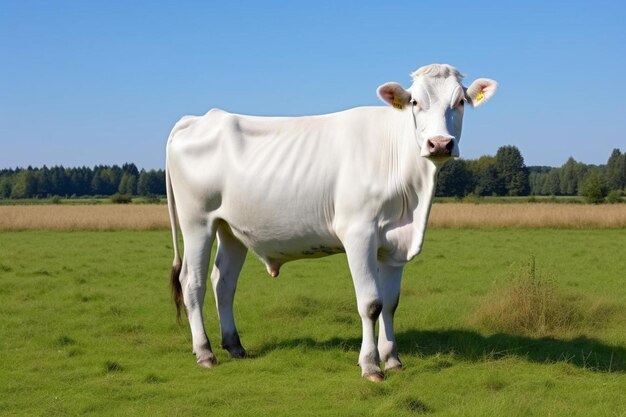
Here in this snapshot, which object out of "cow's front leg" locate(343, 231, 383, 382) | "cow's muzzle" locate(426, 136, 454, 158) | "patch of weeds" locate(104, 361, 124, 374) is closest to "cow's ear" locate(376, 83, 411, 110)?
"cow's muzzle" locate(426, 136, 454, 158)

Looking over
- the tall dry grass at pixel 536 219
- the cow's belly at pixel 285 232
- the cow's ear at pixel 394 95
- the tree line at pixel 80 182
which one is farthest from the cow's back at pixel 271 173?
the tree line at pixel 80 182

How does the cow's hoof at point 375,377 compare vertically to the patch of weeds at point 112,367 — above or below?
above

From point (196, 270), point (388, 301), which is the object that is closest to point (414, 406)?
point (388, 301)

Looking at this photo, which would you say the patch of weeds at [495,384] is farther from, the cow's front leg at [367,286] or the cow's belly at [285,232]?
the cow's belly at [285,232]

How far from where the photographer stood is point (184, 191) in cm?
816

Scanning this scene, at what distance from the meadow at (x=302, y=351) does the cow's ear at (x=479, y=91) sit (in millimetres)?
2434

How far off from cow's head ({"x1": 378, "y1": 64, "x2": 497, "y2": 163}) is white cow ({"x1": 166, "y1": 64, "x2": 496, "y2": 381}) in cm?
1

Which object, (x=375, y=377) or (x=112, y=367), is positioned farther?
(x=112, y=367)

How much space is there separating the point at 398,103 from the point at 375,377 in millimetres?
2443

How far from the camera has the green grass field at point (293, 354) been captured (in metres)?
5.89

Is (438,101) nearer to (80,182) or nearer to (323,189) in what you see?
(323,189)

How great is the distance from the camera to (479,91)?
22.5 ft

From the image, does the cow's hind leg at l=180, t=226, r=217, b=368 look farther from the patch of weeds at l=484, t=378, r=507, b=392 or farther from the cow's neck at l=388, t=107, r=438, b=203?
the patch of weeds at l=484, t=378, r=507, b=392

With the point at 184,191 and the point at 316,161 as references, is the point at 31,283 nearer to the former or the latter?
the point at 184,191
